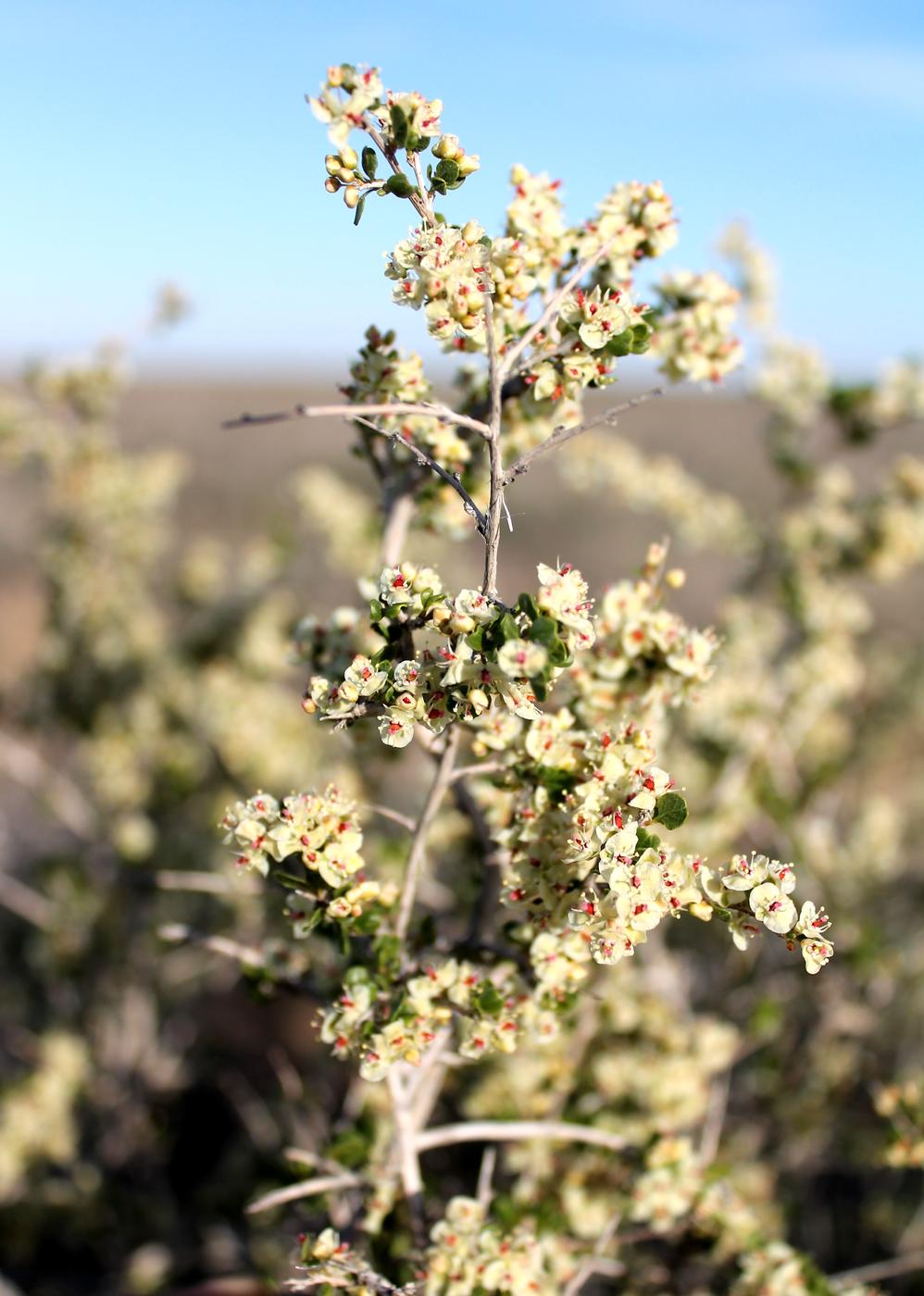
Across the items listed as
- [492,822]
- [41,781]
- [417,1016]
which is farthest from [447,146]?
[41,781]

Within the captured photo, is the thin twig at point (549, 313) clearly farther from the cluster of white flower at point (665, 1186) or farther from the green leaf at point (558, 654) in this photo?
the cluster of white flower at point (665, 1186)

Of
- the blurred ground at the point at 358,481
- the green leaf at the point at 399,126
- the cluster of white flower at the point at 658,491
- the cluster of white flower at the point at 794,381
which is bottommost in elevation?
the green leaf at the point at 399,126

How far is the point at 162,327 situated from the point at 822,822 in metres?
4.72

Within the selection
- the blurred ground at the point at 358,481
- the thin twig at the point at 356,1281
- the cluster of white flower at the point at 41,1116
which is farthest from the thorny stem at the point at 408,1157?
the blurred ground at the point at 358,481

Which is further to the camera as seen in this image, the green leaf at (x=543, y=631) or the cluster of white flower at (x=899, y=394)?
the cluster of white flower at (x=899, y=394)

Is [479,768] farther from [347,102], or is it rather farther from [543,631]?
[347,102]

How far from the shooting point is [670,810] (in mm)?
1769

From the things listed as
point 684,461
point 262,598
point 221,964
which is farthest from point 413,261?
point 684,461

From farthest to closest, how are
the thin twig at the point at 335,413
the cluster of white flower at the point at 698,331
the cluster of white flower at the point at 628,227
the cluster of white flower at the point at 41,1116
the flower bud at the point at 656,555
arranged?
the cluster of white flower at the point at 41,1116
the cluster of white flower at the point at 698,331
the flower bud at the point at 656,555
the cluster of white flower at the point at 628,227
the thin twig at the point at 335,413

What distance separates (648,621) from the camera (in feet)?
7.64

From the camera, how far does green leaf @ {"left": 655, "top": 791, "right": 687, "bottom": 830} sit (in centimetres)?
176

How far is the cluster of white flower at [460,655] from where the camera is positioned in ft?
5.13

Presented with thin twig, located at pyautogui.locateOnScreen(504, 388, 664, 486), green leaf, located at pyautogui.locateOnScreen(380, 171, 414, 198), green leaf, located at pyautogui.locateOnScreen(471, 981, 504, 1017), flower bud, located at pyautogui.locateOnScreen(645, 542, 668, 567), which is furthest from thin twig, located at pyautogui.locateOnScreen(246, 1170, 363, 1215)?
green leaf, located at pyautogui.locateOnScreen(380, 171, 414, 198)

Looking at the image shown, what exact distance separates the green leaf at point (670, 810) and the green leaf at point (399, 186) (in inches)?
46.2
